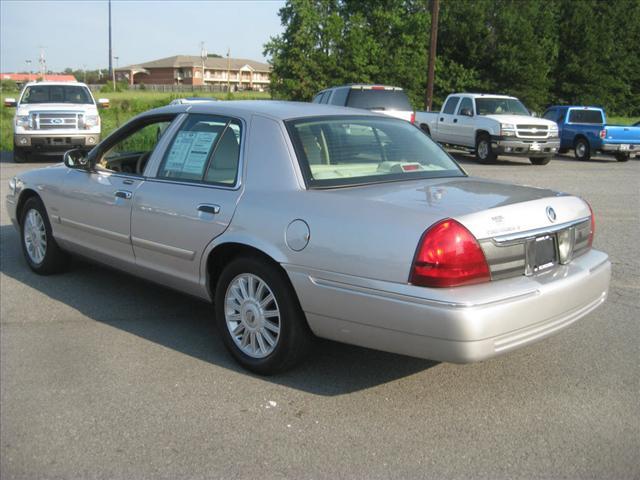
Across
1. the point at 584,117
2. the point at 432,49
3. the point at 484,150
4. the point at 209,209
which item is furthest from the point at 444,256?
the point at 432,49

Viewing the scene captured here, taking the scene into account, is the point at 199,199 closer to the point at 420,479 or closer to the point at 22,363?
the point at 22,363

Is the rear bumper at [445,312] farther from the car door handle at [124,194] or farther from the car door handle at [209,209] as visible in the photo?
the car door handle at [124,194]

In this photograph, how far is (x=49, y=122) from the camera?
1702cm

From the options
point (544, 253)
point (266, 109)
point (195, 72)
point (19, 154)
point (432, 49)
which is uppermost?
point (195, 72)

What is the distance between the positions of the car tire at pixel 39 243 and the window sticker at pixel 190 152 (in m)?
1.86

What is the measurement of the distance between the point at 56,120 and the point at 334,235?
597 inches

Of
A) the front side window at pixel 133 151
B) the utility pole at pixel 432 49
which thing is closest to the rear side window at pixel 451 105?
the utility pole at pixel 432 49

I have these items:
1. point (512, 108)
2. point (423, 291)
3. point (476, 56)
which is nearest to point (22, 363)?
point (423, 291)

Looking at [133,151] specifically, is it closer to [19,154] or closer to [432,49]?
[19,154]

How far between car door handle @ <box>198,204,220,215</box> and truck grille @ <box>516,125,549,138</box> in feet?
51.1

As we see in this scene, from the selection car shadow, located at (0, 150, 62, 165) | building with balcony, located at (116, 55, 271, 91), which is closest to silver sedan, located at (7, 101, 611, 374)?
car shadow, located at (0, 150, 62, 165)

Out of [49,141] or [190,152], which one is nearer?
[190,152]

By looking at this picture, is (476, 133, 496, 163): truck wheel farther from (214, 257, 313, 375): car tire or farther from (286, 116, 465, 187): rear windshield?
(214, 257, 313, 375): car tire

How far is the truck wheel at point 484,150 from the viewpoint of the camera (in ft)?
62.7
